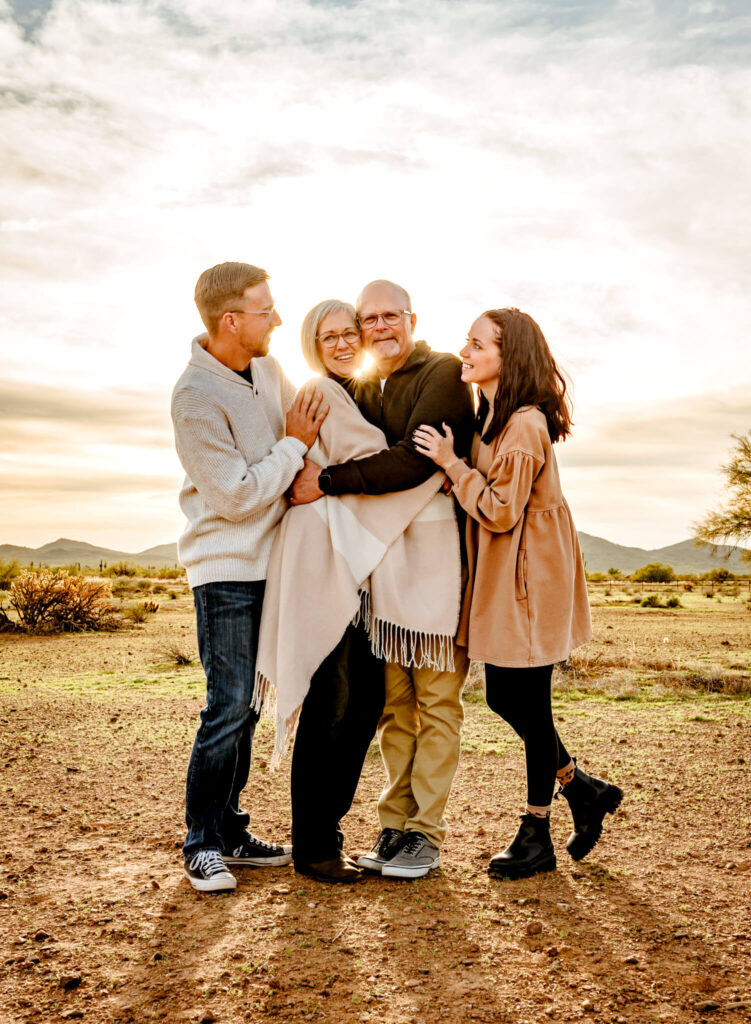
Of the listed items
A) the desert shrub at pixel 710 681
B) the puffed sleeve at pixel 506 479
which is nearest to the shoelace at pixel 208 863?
the puffed sleeve at pixel 506 479

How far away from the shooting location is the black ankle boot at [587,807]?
390 centimetres

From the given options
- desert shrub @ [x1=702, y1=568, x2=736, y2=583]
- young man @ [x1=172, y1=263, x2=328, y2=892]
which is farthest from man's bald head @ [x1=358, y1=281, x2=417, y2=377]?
desert shrub @ [x1=702, y1=568, x2=736, y2=583]

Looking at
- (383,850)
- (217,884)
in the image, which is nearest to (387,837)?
(383,850)

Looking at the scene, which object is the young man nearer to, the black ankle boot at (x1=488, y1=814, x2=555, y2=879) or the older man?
the older man

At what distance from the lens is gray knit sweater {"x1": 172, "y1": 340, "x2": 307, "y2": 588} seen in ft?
11.7

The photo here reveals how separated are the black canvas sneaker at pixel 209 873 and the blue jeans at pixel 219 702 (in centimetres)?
4

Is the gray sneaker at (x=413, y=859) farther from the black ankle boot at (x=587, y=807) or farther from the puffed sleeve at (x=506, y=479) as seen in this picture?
the puffed sleeve at (x=506, y=479)

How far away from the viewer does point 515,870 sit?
3.71 meters

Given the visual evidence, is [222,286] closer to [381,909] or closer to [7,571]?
[381,909]

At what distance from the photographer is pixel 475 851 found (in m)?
4.10

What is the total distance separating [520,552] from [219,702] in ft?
4.77

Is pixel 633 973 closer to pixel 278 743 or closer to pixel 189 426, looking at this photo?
pixel 278 743

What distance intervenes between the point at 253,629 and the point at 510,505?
1254 mm

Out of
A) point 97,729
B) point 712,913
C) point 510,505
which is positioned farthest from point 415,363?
point 97,729
